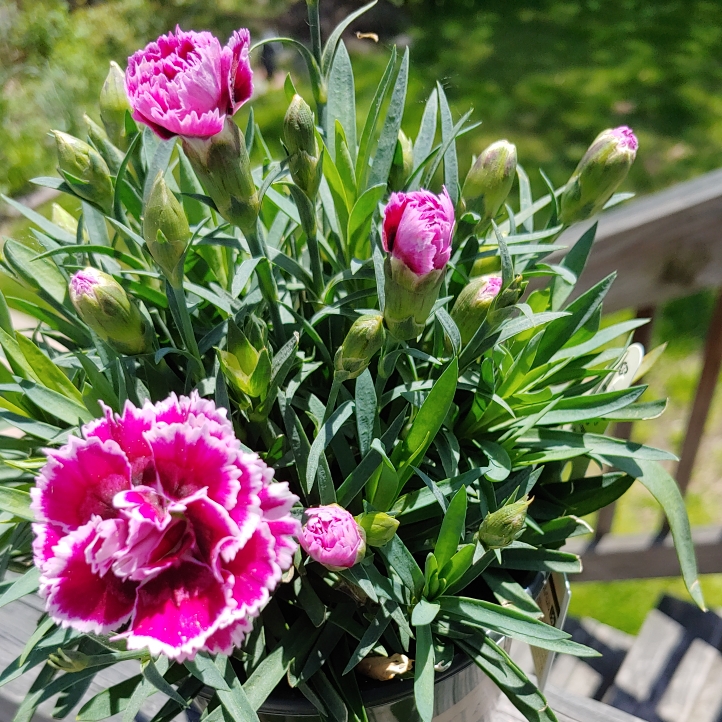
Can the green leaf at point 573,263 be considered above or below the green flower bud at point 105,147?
below

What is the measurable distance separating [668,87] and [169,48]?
2485 mm

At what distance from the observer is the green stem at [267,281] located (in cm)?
39

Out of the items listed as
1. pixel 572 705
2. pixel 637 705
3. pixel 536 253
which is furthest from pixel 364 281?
pixel 637 705

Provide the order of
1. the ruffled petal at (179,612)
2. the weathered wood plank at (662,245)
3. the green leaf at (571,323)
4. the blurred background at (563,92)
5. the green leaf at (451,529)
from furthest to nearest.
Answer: the blurred background at (563,92)
the weathered wood plank at (662,245)
the green leaf at (571,323)
the green leaf at (451,529)
the ruffled petal at (179,612)

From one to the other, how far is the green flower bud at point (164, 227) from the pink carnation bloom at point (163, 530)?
0.10 m

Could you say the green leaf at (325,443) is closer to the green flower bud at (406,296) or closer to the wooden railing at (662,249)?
the green flower bud at (406,296)

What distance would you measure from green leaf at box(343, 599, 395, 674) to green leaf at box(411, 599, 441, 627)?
0.02 metres

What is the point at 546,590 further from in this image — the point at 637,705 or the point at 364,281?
the point at 637,705

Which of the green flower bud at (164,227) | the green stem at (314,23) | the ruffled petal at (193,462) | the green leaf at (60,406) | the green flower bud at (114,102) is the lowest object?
the green leaf at (60,406)

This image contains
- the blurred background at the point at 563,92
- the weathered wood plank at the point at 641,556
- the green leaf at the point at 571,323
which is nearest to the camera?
the green leaf at the point at 571,323

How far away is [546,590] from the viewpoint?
1.54 ft

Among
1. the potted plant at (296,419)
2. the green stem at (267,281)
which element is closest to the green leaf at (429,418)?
the potted plant at (296,419)

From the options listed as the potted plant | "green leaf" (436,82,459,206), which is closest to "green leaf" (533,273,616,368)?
the potted plant

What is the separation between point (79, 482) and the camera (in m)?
0.27
